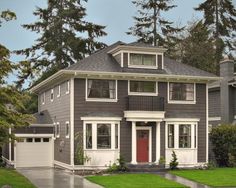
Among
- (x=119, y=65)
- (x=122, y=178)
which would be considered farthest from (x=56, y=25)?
(x=122, y=178)

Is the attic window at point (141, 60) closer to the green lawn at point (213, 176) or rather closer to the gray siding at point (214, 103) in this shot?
the green lawn at point (213, 176)

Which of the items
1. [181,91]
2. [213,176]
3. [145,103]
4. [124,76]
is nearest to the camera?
[213,176]

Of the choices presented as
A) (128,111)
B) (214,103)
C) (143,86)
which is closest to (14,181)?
(128,111)

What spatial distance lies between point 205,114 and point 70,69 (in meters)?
9.56

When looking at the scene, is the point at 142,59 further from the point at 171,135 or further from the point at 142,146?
the point at 142,146

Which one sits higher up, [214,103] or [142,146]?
[214,103]

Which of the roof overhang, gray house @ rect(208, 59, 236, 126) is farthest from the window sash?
gray house @ rect(208, 59, 236, 126)

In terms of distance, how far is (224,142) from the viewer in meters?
32.0

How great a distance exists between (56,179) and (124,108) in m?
6.98

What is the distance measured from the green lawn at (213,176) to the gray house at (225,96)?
8139 mm

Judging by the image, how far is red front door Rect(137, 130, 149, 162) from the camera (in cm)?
3017

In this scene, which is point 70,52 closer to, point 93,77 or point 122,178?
point 93,77

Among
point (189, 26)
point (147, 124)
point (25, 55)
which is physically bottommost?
point (147, 124)

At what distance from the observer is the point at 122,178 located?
82.5 ft
